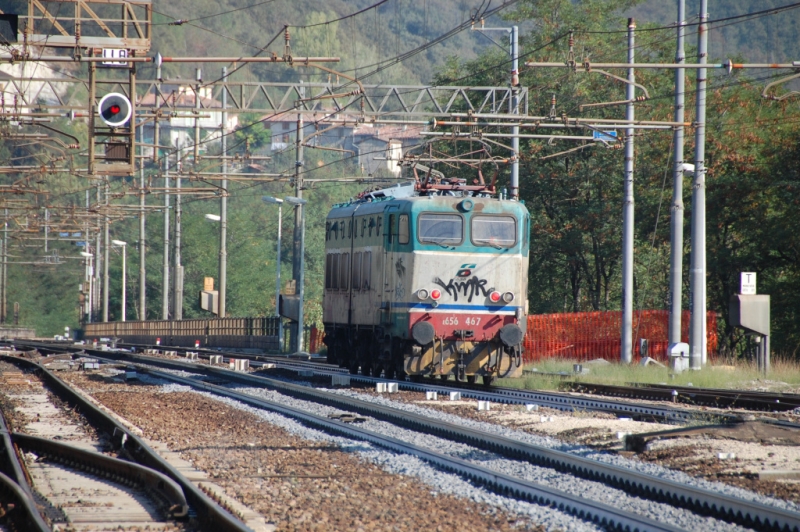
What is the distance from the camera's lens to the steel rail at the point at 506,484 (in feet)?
24.9

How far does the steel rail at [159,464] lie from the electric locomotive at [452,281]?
6.39 meters

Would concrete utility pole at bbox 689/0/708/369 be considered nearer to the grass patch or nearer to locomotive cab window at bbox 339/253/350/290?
the grass patch

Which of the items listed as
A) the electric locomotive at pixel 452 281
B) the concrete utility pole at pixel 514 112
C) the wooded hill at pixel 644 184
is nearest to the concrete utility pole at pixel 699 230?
the wooded hill at pixel 644 184

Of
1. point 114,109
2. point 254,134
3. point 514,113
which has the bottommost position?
point 114,109

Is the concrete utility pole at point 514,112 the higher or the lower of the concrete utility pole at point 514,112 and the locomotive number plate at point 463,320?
the higher

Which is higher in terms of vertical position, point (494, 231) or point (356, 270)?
point (494, 231)

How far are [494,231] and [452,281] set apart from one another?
1.35m

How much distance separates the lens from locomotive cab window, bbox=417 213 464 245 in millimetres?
20250

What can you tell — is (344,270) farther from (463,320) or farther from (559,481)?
(559,481)

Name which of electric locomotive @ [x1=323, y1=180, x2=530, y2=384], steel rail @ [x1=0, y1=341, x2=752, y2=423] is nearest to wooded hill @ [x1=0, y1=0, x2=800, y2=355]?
electric locomotive @ [x1=323, y1=180, x2=530, y2=384]

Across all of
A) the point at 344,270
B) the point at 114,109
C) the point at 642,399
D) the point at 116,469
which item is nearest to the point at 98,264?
the point at 344,270

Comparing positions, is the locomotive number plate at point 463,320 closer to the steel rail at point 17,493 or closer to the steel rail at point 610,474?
the steel rail at point 610,474

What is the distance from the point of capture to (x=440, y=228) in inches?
803

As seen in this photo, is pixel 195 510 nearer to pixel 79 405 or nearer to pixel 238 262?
pixel 79 405
